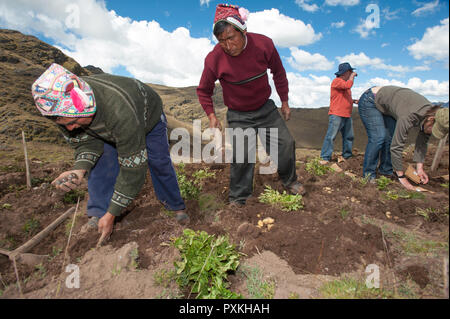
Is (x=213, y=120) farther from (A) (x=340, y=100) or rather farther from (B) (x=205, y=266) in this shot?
(A) (x=340, y=100)

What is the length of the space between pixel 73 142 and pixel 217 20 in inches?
69.5

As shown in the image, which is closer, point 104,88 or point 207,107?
point 104,88

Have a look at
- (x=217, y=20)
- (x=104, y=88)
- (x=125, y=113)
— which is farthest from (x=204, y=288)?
(x=217, y=20)

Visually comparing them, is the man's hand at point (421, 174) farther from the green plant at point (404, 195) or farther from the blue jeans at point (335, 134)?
the blue jeans at point (335, 134)

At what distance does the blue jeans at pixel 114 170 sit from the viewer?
2486 mm

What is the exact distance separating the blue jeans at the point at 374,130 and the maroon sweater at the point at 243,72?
6.05 feet

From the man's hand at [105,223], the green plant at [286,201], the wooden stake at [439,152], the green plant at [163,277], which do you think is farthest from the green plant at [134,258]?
the wooden stake at [439,152]

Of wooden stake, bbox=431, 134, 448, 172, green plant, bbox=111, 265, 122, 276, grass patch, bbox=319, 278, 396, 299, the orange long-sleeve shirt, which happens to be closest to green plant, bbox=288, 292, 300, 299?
grass patch, bbox=319, 278, 396, 299

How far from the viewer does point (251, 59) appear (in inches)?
106

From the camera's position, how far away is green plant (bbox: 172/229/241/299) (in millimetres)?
1713

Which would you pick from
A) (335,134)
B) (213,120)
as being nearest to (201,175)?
(213,120)

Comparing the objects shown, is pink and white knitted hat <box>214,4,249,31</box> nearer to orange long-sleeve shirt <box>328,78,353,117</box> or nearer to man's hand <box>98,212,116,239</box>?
man's hand <box>98,212,116,239</box>

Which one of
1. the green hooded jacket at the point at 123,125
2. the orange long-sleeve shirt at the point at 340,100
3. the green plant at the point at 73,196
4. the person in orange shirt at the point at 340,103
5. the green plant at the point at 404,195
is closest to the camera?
the green hooded jacket at the point at 123,125
